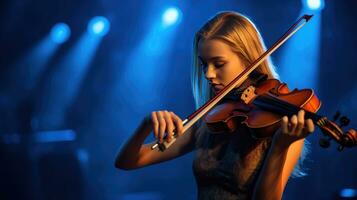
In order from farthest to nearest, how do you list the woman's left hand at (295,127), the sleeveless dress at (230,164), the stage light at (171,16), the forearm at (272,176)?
the stage light at (171,16)
the sleeveless dress at (230,164)
the forearm at (272,176)
the woman's left hand at (295,127)

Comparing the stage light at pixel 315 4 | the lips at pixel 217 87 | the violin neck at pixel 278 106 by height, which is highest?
the stage light at pixel 315 4

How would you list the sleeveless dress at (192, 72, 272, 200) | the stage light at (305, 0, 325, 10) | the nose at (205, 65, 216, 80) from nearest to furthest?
the sleeveless dress at (192, 72, 272, 200), the nose at (205, 65, 216, 80), the stage light at (305, 0, 325, 10)

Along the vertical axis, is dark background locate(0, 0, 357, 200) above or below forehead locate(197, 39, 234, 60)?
above

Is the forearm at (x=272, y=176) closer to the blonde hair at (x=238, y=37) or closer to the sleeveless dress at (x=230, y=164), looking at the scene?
the sleeveless dress at (x=230, y=164)

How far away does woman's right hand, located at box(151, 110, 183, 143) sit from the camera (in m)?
1.32

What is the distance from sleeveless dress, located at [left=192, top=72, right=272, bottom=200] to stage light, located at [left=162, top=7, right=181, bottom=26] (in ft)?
12.0

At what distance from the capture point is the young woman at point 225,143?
54.8 inches

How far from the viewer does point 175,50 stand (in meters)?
5.39

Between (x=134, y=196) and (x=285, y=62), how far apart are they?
93.1 inches

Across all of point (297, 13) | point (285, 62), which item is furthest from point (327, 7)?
point (285, 62)

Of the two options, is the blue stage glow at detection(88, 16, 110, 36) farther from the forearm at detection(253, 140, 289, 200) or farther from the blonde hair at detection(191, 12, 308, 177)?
the forearm at detection(253, 140, 289, 200)

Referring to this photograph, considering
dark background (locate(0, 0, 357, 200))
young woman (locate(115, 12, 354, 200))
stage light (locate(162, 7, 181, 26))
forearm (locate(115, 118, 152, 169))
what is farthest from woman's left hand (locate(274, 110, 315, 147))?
stage light (locate(162, 7, 181, 26))

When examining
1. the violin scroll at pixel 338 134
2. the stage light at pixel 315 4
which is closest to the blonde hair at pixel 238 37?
the violin scroll at pixel 338 134

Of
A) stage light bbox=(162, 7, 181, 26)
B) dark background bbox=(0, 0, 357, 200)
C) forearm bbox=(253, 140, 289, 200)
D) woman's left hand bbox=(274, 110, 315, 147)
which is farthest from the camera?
stage light bbox=(162, 7, 181, 26)
